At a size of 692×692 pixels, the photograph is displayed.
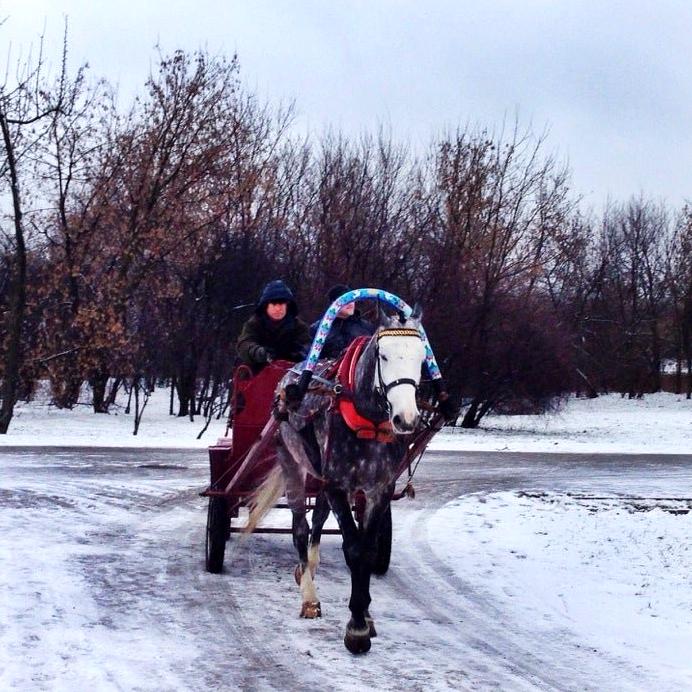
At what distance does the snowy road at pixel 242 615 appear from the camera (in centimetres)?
540

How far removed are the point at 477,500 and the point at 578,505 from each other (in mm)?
1307

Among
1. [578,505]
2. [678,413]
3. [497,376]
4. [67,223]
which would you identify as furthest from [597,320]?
[578,505]

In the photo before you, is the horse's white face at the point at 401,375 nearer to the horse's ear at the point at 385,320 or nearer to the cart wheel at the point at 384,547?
the horse's ear at the point at 385,320

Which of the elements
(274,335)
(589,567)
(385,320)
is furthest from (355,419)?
(589,567)

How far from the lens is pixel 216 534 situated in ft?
26.4

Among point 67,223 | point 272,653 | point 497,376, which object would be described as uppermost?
point 67,223

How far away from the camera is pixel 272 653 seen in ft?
19.0

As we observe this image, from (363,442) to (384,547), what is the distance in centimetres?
235

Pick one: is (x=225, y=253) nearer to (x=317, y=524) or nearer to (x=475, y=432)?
(x=475, y=432)

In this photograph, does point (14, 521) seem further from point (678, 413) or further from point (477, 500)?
point (678, 413)

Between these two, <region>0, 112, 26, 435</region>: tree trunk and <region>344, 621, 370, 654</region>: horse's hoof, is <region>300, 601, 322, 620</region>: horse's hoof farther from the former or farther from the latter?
<region>0, 112, 26, 435</region>: tree trunk

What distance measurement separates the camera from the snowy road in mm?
5398

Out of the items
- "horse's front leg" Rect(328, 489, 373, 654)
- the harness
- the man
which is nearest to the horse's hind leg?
"horse's front leg" Rect(328, 489, 373, 654)

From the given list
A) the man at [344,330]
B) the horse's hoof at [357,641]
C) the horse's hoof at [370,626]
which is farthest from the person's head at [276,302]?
the horse's hoof at [357,641]
